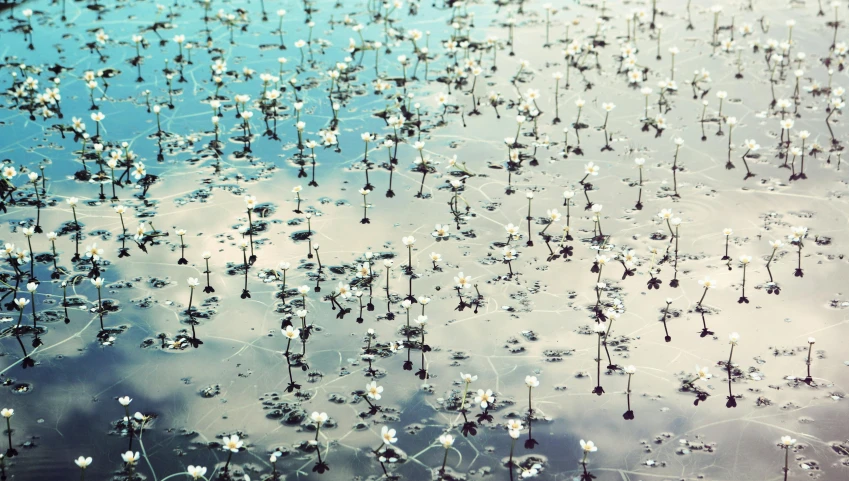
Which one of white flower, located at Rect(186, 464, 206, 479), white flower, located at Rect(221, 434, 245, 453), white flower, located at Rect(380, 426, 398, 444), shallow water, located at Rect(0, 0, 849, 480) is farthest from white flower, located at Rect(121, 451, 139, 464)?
white flower, located at Rect(380, 426, 398, 444)

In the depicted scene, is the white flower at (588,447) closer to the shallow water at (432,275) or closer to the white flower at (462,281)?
the shallow water at (432,275)

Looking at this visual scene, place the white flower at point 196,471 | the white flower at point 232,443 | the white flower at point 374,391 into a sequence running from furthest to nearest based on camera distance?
the white flower at point 374,391
the white flower at point 232,443
the white flower at point 196,471

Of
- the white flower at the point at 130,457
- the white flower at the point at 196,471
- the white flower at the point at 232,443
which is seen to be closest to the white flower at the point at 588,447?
the white flower at the point at 232,443

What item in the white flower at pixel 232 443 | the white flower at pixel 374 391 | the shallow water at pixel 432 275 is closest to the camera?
the white flower at pixel 232 443

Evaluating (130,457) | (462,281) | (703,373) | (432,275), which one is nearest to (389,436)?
(130,457)

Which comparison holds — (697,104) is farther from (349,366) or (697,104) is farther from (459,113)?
(349,366)
